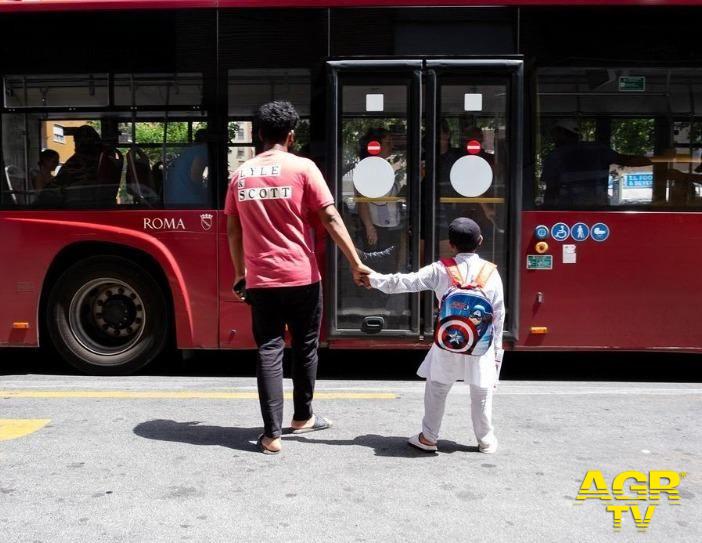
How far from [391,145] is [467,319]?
232 cm

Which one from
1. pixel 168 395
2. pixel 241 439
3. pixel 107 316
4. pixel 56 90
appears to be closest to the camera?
pixel 241 439

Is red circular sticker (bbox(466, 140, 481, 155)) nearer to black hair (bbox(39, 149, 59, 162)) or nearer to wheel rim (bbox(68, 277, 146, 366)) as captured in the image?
wheel rim (bbox(68, 277, 146, 366))

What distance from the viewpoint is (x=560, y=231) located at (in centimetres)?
610

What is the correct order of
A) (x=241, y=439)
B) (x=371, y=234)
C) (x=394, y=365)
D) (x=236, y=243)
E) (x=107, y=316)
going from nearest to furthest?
1. (x=236, y=243)
2. (x=241, y=439)
3. (x=371, y=234)
4. (x=107, y=316)
5. (x=394, y=365)

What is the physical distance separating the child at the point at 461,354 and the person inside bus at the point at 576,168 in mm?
2001

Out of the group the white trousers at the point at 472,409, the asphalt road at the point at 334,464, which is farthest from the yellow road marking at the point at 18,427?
the white trousers at the point at 472,409

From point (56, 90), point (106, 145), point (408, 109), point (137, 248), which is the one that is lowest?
point (137, 248)

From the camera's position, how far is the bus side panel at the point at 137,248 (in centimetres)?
626

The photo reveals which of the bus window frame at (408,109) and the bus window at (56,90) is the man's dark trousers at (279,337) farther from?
the bus window at (56,90)

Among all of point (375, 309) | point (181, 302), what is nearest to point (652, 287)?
point (375, 309)

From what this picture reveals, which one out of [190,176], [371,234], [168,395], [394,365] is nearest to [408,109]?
[371,234]

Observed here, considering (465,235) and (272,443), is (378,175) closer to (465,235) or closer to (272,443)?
(465,235)

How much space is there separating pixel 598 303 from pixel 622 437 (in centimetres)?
153

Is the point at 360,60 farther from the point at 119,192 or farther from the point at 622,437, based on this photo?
the point at 622,437
